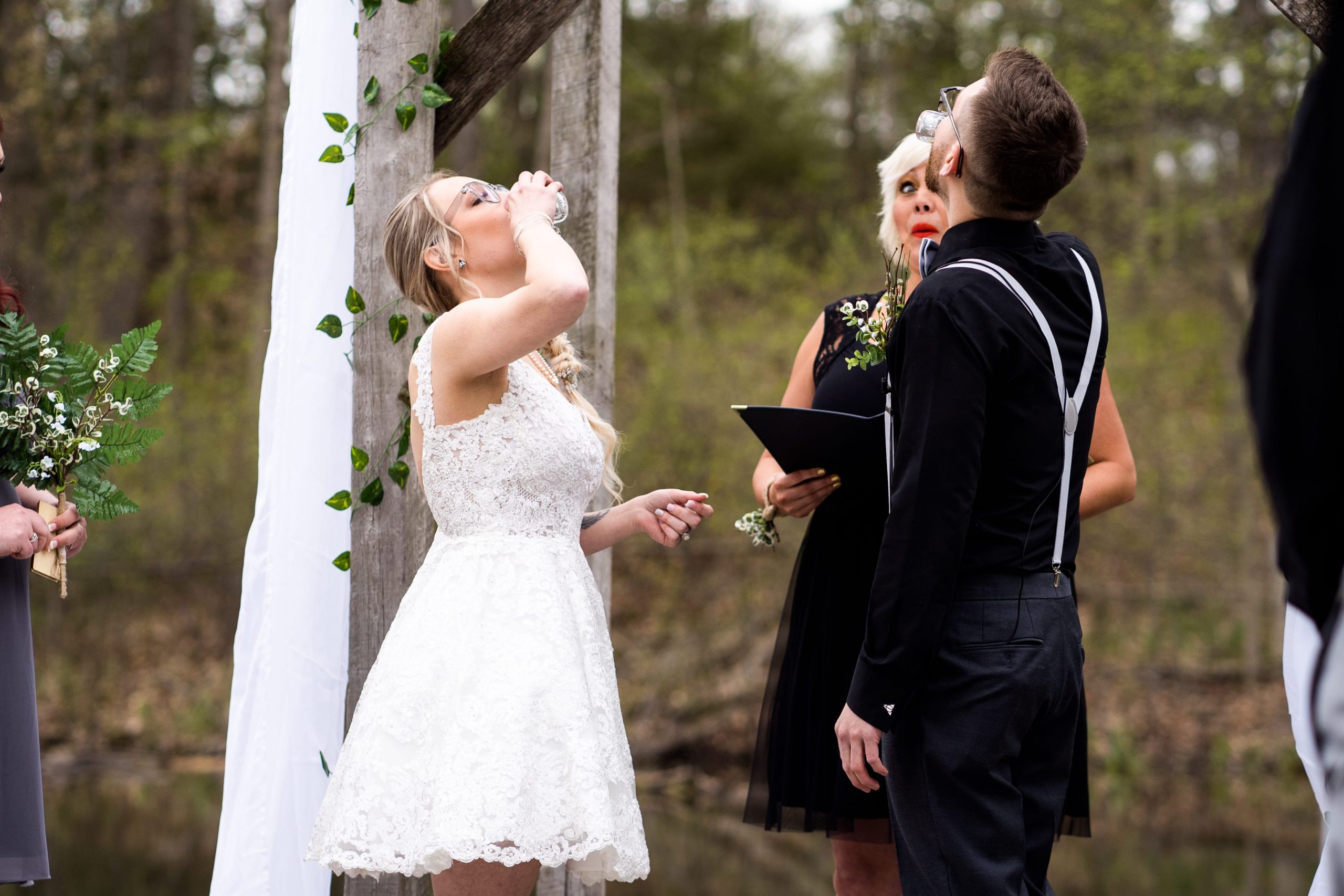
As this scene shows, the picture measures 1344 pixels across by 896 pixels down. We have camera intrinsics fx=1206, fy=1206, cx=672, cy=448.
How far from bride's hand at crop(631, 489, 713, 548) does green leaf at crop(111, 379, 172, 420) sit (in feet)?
3.08

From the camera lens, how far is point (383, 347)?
8.57 feet

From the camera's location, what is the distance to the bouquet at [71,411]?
221cm

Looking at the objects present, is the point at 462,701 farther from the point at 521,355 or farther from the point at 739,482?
the point at 739,482

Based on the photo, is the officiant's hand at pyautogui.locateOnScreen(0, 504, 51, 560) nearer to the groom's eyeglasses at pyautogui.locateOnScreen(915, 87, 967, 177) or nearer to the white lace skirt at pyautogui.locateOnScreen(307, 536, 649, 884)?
the white lace skirt at pyautogui.locateOnScreen(307, 536, 649, 884)

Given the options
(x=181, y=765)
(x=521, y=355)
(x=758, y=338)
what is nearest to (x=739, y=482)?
(x=758, y=338)

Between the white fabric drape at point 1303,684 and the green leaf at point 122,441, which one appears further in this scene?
the green leaf at point 122,441

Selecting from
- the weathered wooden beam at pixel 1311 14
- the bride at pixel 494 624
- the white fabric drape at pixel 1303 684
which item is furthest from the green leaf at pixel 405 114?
the white fabric drape at pixel 1303 684

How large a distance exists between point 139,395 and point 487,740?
100 centimetres

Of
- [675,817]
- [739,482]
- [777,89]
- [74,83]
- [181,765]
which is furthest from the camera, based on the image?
[777,89]

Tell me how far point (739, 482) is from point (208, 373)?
517 centimetres

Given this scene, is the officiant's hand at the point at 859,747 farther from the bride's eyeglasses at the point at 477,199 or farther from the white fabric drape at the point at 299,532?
the white fabric drape at the point at 299,532

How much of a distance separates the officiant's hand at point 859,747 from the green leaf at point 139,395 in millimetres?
1412

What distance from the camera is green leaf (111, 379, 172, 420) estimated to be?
231 cm

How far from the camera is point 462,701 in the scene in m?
1.96
